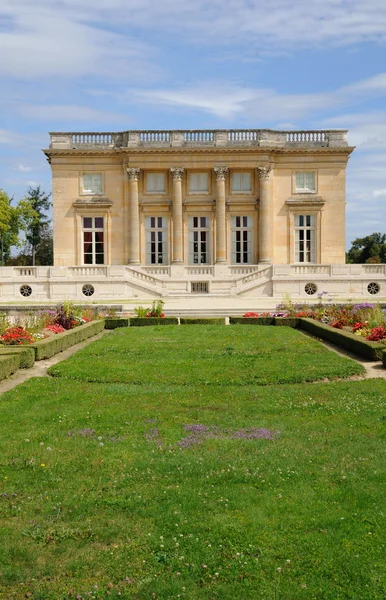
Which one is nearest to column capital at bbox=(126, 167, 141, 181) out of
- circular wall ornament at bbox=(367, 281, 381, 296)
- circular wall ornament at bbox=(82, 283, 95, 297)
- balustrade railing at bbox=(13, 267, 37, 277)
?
→ circular wall ornament at bbox=(82, 283, 95, 297)

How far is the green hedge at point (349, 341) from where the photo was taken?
13.4 meters

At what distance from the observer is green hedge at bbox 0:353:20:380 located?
11671 mm

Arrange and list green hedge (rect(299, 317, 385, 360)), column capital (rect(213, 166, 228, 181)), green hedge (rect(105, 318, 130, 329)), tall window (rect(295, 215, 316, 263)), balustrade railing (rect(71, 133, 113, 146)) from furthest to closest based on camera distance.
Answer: tall window (rect(295, 215, 316, 263))
balustrade railing (rect(71, 133, 113, 146))
column capital (rect(213, 166, 228, 181))
green hedge (rect(105, 318, 130, 329))
green hedge (rect(299, 317, 385, 360))

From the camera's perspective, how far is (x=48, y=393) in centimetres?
1004

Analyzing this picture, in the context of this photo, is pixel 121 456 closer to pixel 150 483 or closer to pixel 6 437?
pixel 150 483

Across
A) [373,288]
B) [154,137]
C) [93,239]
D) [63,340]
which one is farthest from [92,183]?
[63,340]

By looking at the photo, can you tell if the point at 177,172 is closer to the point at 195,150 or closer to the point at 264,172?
the point at 195,150

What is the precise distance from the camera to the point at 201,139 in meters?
41.2

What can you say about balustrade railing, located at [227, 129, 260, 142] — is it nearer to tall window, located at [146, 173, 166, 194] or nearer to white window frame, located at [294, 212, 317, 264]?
tall window, located at [146, 173, 166, 194]

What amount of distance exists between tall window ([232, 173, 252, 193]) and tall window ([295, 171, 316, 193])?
3.30 metres

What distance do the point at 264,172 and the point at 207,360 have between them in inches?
1166

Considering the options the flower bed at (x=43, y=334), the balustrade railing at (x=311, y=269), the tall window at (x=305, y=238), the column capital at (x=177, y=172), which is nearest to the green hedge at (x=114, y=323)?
the flower bed at (x=43, y=334)

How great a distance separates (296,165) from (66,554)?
1559 inches

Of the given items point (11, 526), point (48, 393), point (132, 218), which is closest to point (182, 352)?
point (48, 393)
